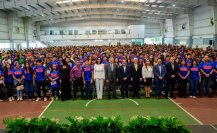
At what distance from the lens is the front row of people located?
39.6 ft

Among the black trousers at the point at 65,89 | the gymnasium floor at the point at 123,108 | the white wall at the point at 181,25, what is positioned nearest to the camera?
the gymnasium floor at the point at 123,108

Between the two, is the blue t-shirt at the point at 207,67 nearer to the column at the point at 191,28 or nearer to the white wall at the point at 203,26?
the white wall at the point at 203,26

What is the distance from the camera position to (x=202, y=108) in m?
10.5

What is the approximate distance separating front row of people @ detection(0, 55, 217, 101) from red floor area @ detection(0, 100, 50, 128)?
64cm

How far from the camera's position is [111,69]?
476 inches

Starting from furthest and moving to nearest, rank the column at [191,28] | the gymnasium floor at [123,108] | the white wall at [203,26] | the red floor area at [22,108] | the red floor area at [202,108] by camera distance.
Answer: the column at [191,28], the white wall at [203,26], the red floor area at [22,108], the gymnasium floor at [123,108], the red floor area at [202,108]

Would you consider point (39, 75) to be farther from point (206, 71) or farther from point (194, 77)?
point (206, 71)

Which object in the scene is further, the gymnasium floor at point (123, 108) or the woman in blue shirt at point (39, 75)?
the woman in blue shirt at point (39, 75)

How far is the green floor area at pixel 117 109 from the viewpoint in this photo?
9.60 meters

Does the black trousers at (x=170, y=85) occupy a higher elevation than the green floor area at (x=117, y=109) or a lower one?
higher

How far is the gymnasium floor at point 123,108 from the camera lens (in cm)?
948

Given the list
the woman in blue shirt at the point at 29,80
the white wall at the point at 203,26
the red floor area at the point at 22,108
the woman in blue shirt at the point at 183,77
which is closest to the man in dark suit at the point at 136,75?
the woman in blue shirt at the point at 183,77

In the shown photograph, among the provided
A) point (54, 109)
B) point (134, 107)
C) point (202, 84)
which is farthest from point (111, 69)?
point (202, 84)

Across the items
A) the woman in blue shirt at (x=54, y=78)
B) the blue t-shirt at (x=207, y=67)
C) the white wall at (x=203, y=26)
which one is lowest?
the woman in blue shirt at (x=54, y=78)
